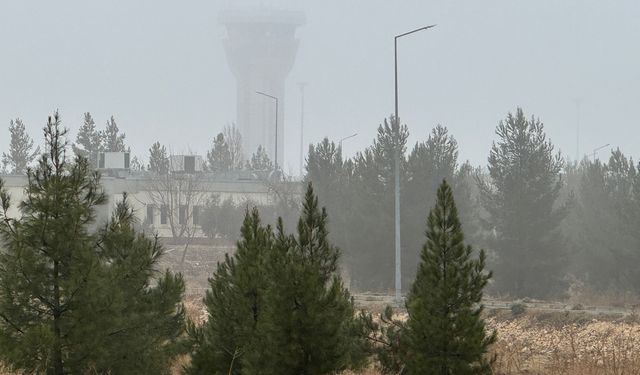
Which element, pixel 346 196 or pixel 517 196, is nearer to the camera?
pixel 517 196

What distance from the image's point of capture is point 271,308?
1617 centimetres

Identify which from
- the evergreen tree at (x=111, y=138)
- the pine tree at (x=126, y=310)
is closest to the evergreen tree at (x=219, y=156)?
the evergreen tree at (x=111, y=138)

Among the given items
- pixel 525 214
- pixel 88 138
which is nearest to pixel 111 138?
pixel 88 138

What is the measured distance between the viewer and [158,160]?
97938mm

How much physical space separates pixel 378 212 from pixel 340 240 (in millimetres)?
3389

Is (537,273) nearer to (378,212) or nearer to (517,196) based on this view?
(517,196)

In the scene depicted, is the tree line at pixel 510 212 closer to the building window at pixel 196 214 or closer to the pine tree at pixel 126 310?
the building window at pixel 196 214

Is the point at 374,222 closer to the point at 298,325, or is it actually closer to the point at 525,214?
the point at 525,214

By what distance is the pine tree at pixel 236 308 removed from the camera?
17312mm

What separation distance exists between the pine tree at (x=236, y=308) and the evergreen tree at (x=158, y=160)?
75.3 m

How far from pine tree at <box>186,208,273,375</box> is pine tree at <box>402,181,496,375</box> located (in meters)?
2.21

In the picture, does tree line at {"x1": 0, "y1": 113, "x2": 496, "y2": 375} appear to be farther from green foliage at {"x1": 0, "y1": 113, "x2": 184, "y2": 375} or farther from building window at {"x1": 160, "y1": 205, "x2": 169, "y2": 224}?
building window at {"x1": 160, "y1": 205, "x2": 169, "y2": 224}

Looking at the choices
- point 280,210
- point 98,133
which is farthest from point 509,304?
point 98,133

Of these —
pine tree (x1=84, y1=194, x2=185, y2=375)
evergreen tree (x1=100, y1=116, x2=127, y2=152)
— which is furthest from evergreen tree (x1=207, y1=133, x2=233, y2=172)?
pine tree (x1=84, y1=194, x2=185, y2=375)
